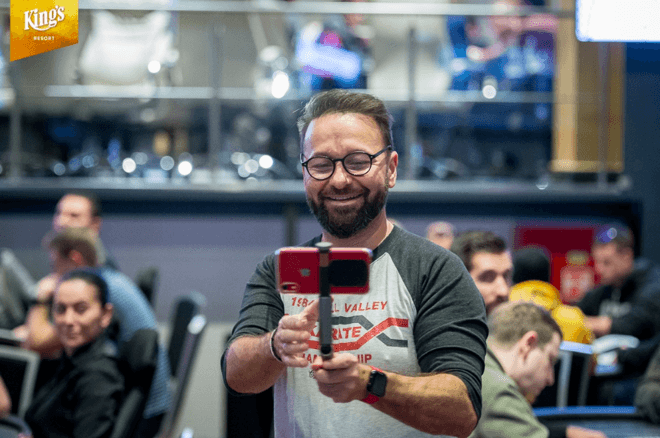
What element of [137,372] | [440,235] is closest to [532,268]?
[440,235]

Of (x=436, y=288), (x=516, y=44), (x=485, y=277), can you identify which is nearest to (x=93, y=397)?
(x=485, y=277)

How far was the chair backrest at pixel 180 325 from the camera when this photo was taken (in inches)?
149

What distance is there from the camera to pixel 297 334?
3.51 ft

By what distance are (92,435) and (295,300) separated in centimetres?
150

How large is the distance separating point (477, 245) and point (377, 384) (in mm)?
1462

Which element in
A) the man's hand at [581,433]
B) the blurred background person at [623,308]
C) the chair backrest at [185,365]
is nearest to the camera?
the man's hand at [581,433]

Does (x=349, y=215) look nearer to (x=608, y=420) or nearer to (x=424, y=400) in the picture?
(x=424, y=400)

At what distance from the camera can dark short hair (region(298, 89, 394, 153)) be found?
132 cm

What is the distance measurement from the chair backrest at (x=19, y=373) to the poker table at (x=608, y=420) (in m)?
2.03

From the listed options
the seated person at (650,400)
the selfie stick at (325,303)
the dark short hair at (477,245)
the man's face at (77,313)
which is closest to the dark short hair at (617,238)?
the seated person at (650,400)

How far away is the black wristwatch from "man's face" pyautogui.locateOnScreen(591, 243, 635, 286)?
3999mm

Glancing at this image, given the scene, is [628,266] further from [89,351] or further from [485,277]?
[89,351]

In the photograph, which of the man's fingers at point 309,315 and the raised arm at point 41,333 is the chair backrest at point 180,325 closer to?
the raised arm at point 41,333

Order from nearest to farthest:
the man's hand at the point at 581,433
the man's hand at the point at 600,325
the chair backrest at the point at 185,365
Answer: the man's hand at the point at 581,433 → the chair backrest at the point at 185,365 → the man's hand at the point at 600,325
